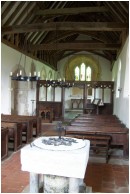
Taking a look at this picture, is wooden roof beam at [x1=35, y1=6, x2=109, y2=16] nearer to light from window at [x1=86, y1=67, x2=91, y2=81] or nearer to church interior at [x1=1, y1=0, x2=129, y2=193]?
church interior at [x1=1, y1=0, x2=129, y2=193]

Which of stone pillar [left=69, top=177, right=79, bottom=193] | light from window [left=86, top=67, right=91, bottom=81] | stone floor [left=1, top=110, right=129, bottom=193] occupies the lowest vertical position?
stone floor [left=1, top=110, right=129, bottom=193]

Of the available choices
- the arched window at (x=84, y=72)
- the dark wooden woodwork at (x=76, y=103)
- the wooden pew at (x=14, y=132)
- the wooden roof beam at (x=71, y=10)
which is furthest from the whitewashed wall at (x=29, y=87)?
the arched window at (x=84, y=72)

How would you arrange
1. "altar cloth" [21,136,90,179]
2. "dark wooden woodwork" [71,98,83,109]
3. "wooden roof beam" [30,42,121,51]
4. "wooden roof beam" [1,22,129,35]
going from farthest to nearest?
"dark wooden woodwork" [71,98,83,109] < "wooden roof beam" [30,42,121,51] < "wooden roof beam" [1,22,129,35] < "altar cloth" [21,136,90,179]

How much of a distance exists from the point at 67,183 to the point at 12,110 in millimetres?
8124

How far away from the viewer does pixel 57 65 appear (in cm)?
1927

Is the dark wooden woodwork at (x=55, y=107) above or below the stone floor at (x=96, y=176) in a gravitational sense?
above

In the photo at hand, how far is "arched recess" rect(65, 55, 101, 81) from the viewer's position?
60.4 ft

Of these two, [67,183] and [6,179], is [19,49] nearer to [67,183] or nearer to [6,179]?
[6,179]

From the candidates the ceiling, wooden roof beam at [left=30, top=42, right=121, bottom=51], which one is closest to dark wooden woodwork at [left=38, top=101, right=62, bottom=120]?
the ceiling

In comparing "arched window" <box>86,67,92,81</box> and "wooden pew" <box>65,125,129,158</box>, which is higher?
"arched window" <box>86,67,92,81</box>

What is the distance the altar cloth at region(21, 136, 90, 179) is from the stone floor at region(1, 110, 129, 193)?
77cm

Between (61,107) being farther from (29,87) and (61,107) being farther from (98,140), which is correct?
(98,140)

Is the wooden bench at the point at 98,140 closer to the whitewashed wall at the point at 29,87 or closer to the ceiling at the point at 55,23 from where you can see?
the whitewashed wall at the point at 29,87

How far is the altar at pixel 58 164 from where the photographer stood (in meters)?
2.82
